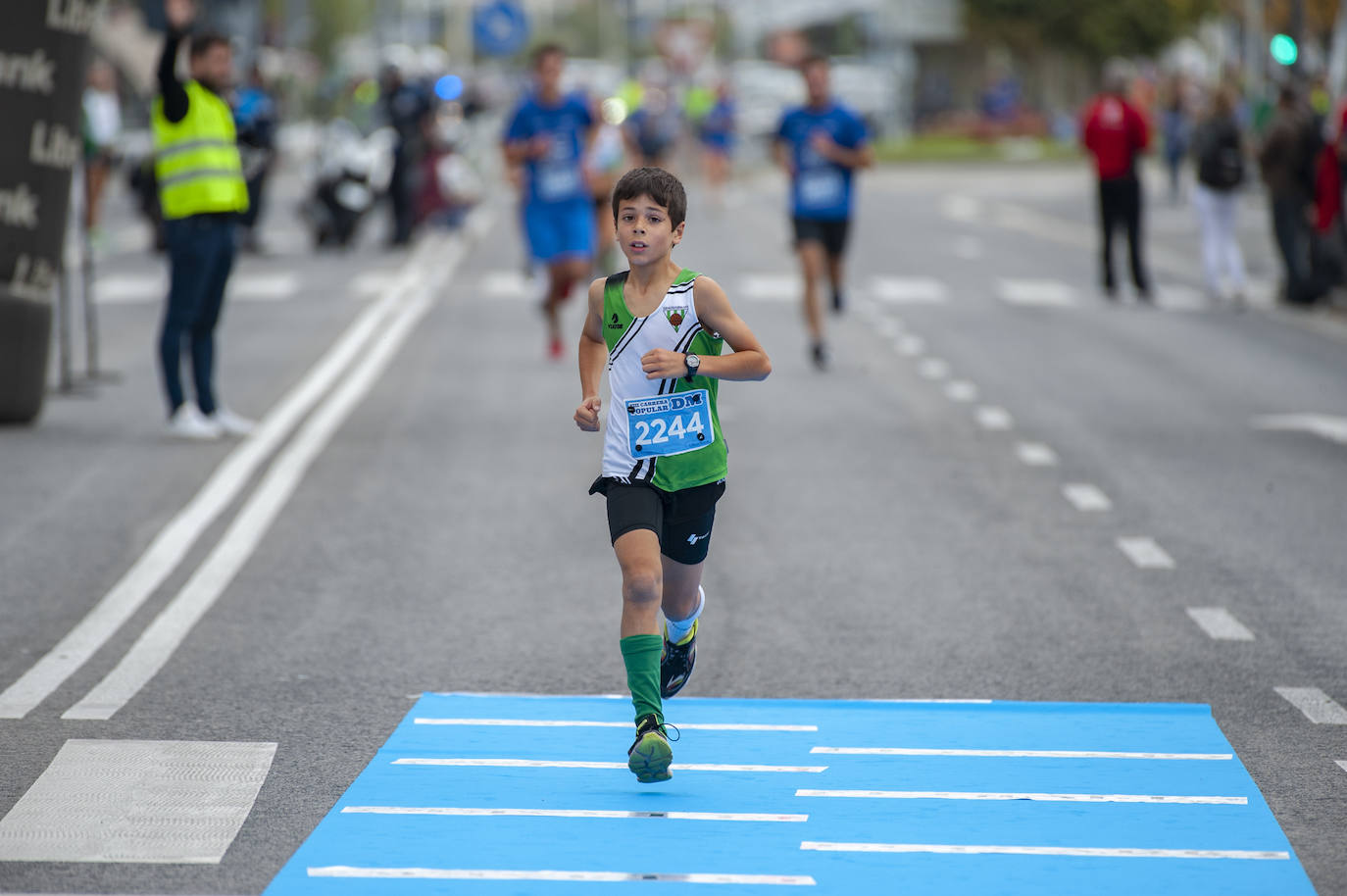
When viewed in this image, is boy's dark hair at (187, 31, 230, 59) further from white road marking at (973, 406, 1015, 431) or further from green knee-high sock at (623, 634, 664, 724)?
green knee-high sock at (623, 634, 664, 724)

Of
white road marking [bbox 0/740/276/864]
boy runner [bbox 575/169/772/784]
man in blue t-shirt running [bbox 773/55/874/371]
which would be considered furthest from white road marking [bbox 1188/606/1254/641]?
man in blue t-shirt running [bbox 773/55/874/371]

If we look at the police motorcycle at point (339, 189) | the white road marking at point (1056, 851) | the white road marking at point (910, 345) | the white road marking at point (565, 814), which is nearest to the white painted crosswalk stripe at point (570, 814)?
the white road marking at point (565, 814)

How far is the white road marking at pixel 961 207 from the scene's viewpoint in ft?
112

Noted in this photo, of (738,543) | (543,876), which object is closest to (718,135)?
(738,543)

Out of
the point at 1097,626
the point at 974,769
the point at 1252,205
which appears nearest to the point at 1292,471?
the point at 1097,626

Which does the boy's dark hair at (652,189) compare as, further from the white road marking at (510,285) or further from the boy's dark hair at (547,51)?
the white road marking at (510,285)

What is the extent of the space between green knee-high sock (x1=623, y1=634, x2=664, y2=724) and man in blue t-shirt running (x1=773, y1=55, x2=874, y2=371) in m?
9.95

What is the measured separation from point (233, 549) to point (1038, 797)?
4483 millimetres

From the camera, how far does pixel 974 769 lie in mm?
6047

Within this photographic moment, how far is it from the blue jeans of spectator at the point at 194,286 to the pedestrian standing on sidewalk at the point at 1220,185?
37.9 feet

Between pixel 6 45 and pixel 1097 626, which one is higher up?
pixel 6 45

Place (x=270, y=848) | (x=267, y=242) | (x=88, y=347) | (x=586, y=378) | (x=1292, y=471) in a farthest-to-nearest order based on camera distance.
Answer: (x=267, y=242) → (x=88, y=347) → (x=1292, y=471) → (x=586, y=378) → (x=270, y=848)

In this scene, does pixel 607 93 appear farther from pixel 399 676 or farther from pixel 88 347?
pixel 399 676

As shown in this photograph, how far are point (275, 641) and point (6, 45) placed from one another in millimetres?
5807
